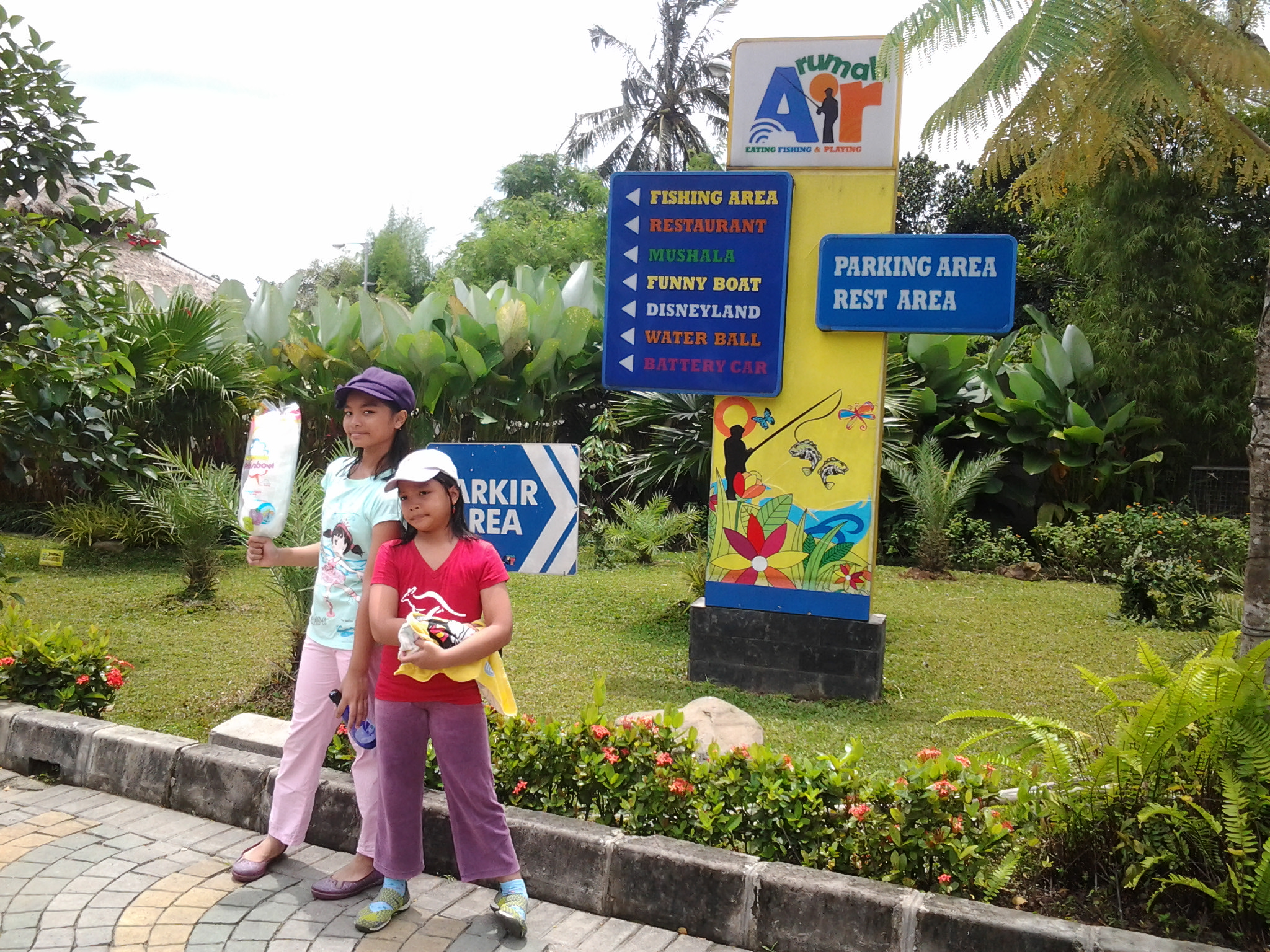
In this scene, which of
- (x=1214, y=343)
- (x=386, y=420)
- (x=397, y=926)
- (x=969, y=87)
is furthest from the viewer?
(x=1214, y=343)

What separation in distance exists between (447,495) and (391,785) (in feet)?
3.11

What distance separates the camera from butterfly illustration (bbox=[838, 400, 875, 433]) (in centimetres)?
625

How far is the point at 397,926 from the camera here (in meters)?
3.35

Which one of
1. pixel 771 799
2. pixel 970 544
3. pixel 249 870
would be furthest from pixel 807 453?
pixel 970 544

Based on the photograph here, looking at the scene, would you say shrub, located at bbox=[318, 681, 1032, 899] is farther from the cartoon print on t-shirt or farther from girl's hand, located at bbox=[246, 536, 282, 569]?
girl's hand, located at bbox=[246, 536, 282, 569]

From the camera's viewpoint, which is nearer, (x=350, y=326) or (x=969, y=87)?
(x=969, y=87)

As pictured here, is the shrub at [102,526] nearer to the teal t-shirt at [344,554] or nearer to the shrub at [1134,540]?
the teal t-shirt at [344,554]

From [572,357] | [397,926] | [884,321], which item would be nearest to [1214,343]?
[572,357]

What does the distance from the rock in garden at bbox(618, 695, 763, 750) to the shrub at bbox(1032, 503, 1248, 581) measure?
617cm

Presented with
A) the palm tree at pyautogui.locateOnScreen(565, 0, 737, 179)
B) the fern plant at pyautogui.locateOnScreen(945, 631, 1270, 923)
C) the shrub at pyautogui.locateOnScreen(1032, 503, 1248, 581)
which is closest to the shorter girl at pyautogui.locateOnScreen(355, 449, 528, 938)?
the fern plant at pyautogui.locateOnScreen(945, 631, 1270, 923)

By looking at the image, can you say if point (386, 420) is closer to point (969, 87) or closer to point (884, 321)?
point (969, 87)

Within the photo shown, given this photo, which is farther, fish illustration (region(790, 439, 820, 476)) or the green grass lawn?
fish illustration (region(790, 439, 820, 476))

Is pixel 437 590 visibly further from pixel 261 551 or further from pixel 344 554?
pixel 261 551

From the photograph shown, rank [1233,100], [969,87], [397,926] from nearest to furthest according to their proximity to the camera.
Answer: [397,926], [969,87], [1233,100]
